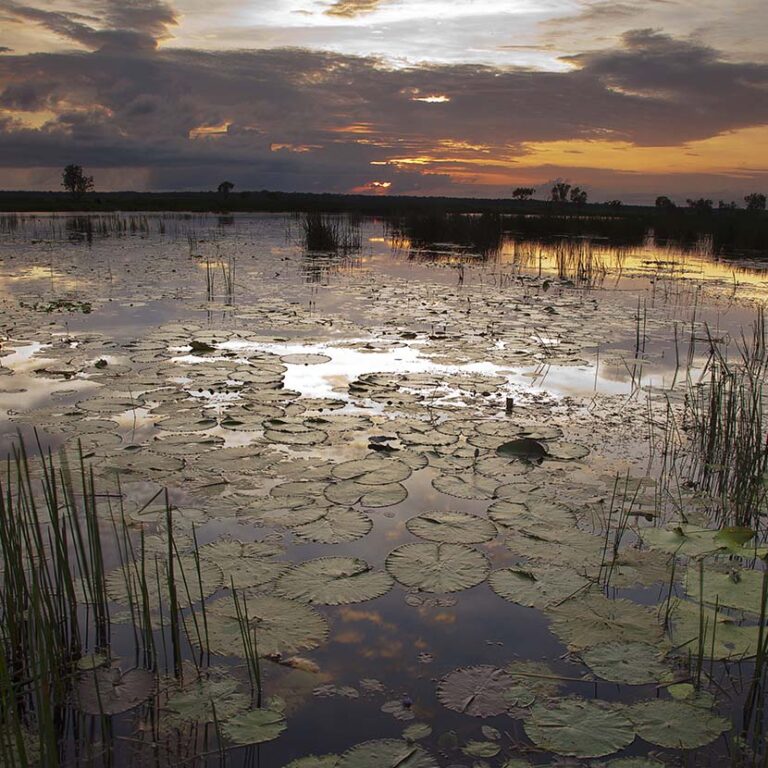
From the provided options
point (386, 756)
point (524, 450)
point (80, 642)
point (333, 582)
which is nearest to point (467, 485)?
point (524, 450)

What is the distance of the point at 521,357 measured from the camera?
647cm

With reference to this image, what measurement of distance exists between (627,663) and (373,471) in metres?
1.73

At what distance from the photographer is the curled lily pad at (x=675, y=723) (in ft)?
6.24

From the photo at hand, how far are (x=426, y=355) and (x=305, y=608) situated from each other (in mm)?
4233

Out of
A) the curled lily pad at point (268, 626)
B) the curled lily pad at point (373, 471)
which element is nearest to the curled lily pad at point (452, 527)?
the curled lily pad at point (373, 471)

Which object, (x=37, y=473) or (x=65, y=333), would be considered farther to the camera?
(x=65, y=333)

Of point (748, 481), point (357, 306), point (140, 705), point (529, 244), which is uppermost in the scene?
point (529, 244)

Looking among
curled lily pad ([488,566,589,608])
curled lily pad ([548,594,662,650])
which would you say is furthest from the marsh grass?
curled lily pad ([548,594,662,650])

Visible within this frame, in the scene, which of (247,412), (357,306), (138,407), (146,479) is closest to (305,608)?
(146,479)

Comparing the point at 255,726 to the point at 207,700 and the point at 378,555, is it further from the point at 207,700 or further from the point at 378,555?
the point at 378,555

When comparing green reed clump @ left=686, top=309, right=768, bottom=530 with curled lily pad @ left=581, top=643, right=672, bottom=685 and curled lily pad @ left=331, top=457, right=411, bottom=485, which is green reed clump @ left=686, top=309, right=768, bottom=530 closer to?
curled lily pad @ left=581, top=643, right=672, bottom=685

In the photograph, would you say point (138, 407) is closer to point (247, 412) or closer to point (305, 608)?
point (247, 412)

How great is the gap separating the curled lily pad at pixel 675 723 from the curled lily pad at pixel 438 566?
2.64ft

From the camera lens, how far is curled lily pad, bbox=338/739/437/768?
1780 millimetres
